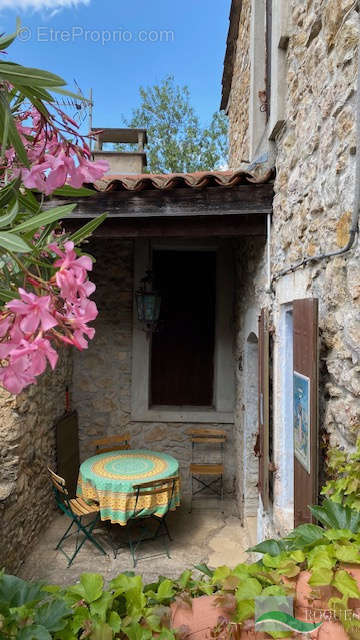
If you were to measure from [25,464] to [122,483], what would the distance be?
96 centimetres

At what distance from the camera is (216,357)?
5953 mm

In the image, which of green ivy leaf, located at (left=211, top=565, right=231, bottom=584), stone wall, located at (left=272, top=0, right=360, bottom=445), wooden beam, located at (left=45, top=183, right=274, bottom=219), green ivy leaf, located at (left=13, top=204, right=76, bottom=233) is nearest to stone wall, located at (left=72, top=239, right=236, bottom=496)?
wooden beam, located at (left=45, top=183, right=274, bottom=219)

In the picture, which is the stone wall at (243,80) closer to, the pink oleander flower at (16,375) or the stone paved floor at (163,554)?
the stone paved floor at (163,554)

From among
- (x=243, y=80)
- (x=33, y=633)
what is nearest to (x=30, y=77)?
(x=33, y=633)

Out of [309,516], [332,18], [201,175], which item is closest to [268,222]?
[201,175]

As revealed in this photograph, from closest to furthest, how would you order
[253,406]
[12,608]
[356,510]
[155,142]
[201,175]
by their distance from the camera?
[12,608], [356,510], [201,175], [253,406], [155,142]

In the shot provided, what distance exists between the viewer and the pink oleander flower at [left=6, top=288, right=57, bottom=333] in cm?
70

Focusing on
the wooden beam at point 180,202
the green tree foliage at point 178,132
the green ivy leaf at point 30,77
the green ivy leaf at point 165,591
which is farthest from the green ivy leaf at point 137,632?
the green tree foliage at point 178,132

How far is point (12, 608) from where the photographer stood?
119 centimetres

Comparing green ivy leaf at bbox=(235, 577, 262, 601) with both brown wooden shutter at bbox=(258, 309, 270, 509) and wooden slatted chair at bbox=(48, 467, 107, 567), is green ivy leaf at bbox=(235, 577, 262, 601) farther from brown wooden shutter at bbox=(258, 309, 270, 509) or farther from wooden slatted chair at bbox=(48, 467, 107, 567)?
wooden slatted chair at bbox=(48, 467, 107, 567)

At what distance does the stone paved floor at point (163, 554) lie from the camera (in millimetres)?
3975

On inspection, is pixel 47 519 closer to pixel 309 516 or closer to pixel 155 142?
pixel 309 516

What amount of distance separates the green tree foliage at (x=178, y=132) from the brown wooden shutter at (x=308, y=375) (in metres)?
15.2

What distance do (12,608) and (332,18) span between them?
96.8 inches
